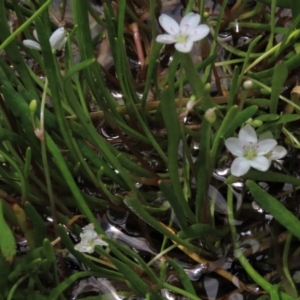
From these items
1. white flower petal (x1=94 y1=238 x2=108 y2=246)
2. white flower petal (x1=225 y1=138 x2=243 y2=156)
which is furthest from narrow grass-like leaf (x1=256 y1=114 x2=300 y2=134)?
white flower petal (x1=94 y1=238 x2=108 y2=246)

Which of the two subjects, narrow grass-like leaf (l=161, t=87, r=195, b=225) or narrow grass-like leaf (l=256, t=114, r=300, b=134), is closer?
narrow grass-like leaf (l=161, t=87, r=195, b=225)

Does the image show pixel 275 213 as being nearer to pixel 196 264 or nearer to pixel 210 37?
pixel 196 264

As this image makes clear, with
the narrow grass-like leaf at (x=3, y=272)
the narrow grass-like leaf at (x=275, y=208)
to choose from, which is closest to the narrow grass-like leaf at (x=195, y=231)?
the narrow grass-like leaf at (x=275, y=208)

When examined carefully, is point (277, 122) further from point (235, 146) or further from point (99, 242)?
point (99, 242)

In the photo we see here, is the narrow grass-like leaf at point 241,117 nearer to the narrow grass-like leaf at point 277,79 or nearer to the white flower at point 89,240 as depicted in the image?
the narrow grass-like leaf at point 277,79

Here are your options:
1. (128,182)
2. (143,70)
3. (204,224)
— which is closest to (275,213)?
(204,224)

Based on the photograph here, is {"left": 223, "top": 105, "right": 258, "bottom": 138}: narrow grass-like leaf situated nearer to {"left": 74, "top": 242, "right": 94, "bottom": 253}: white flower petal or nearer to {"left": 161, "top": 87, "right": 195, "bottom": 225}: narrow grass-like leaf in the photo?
{"left": 161, "top": 87, "right": 195, "bottom": 225}: narrow grass-like leaf


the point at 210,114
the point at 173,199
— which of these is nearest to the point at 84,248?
the point at 173,199
